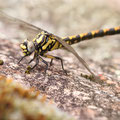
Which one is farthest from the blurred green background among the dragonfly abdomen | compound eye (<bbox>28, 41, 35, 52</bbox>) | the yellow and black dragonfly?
compound eye (<bbox>28, 41, 35, 52</bbox>)

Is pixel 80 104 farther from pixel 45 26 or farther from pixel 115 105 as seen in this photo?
pixel 45 26

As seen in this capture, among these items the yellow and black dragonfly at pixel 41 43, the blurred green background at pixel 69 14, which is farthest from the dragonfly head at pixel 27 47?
the blurred green background at pixel 69 14

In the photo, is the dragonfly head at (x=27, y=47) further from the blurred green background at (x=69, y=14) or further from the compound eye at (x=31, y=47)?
the blurred green background at (x=69, y=14)

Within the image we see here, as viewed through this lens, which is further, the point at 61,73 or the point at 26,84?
the point at 61,73

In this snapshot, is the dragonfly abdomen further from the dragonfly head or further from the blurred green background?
the blurred green background

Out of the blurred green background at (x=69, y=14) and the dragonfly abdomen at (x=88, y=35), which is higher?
the blurred green background at (x=69, y=14)

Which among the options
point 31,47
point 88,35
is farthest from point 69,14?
point 31,47

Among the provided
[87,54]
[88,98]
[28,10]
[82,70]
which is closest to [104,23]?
[87,54]

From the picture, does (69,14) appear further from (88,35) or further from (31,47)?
(31,47)
